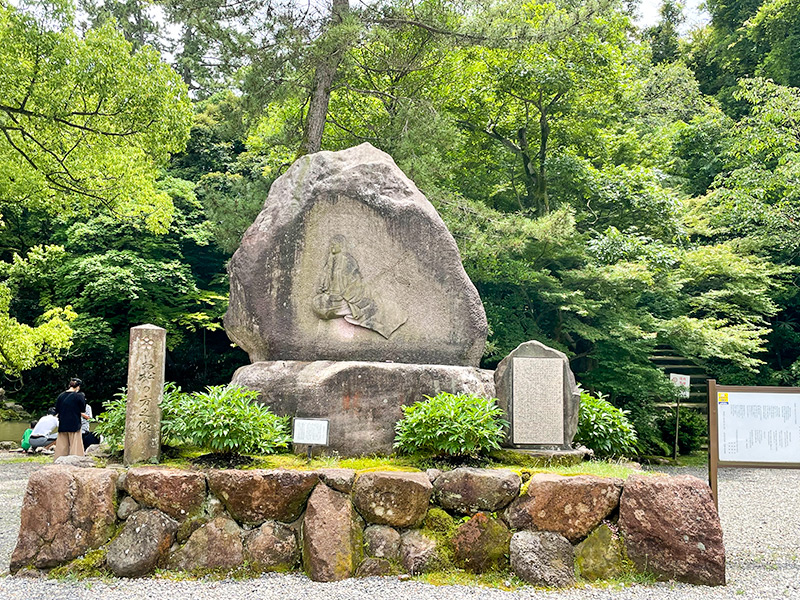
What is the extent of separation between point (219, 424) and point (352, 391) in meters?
1.23

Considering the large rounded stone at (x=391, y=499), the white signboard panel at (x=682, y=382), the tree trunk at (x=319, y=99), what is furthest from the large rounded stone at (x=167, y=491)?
the white signboard panel at (x=682, y=382)

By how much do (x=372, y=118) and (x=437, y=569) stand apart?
11104 mm

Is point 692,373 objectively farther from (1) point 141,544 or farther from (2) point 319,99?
(1) point 141,544

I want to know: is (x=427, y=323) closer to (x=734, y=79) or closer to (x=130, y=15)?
(x=734, y=79)

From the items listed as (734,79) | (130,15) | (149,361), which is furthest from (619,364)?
(130,15)

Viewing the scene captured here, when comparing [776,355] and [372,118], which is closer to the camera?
[372,118]

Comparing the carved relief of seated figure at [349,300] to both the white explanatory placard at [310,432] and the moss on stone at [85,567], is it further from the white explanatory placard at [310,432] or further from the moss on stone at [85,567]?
the moss on stone at [85,567]

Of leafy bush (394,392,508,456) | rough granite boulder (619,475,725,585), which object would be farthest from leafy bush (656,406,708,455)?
rough granite boulder (619,475,725,585)

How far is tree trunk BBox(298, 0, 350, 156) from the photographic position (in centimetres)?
1206

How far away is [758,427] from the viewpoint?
5.54 meters

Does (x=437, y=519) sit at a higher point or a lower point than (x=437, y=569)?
higher

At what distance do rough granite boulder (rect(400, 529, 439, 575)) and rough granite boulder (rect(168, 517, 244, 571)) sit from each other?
3.92 ft

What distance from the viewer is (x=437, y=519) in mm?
5070

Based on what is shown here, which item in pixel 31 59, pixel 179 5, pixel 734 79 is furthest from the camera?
pixel 734 79
